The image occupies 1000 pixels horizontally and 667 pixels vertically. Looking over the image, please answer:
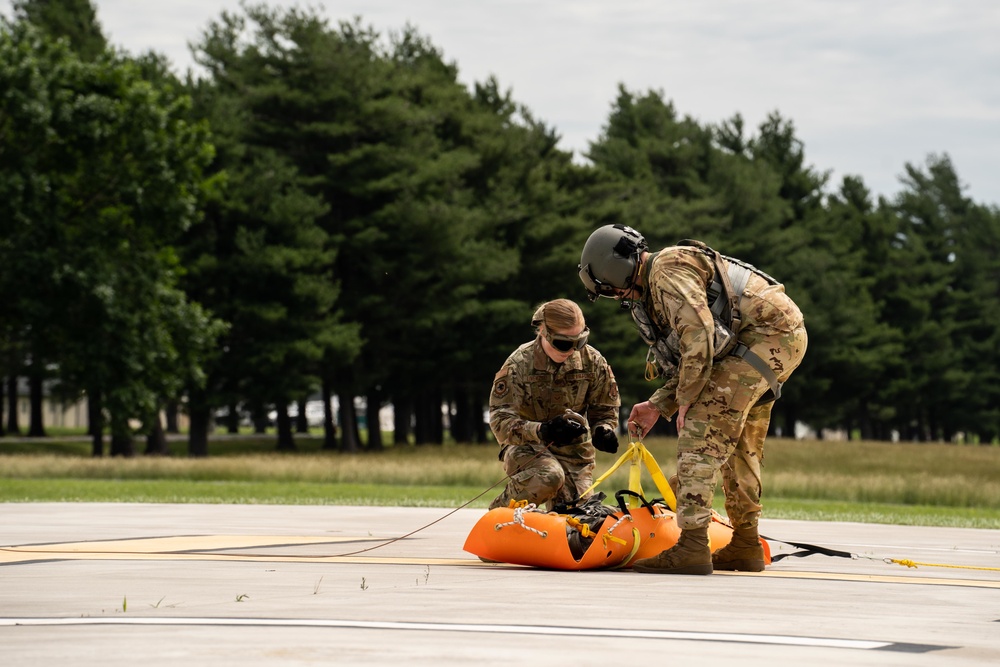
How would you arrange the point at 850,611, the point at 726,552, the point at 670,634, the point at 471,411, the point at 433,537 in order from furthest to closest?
the point at 471,411
the point at 433,537
the point at 726,552
the point at 850,611
the point at 670,634

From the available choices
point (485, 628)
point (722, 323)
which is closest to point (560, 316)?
point (722, 323)

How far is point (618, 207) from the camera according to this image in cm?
6059

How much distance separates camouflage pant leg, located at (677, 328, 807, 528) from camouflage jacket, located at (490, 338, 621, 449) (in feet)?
4.84

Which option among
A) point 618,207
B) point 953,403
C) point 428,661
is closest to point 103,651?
point 428,661

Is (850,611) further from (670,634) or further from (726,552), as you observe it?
(726,552)

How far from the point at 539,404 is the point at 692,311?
205cm

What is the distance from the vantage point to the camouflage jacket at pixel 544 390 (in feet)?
31.6

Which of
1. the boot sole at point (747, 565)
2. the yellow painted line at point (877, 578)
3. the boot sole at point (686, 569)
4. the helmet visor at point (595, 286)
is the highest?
the helmet visor at point (595, 286)

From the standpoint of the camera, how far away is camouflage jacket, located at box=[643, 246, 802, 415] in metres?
7.94

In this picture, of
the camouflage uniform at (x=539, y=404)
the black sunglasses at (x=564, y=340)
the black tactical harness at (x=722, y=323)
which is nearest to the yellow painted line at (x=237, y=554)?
the camouflage uniform at (x=539, y=404)

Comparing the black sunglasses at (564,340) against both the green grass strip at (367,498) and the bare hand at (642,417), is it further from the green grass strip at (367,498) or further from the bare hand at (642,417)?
the green grass strip at (367,498)

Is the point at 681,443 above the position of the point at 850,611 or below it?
above

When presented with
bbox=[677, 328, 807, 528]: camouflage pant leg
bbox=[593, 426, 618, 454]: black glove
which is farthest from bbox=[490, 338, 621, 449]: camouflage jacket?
bbox=[677, 328, 807, 528]: camouflage pant leg

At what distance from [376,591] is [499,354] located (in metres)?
47.9
